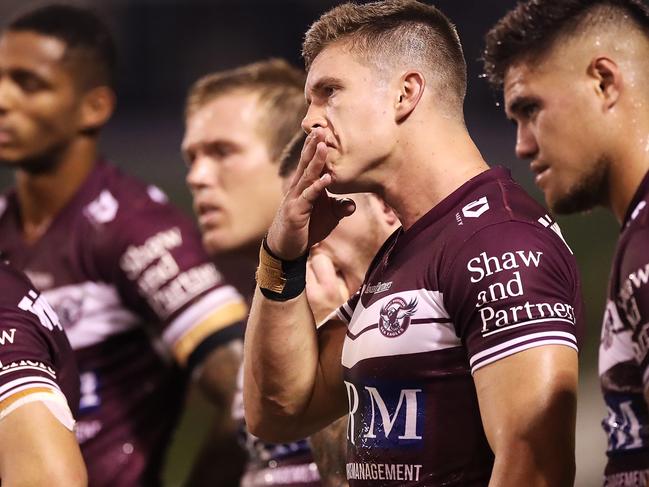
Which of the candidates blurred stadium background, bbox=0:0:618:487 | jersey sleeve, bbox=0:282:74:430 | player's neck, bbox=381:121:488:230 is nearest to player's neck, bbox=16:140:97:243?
jersey sleeve, bbox=0:282:74:430

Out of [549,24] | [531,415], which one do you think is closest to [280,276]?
[531,415]

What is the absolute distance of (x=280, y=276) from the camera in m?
2.83

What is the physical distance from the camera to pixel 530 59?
133 inches

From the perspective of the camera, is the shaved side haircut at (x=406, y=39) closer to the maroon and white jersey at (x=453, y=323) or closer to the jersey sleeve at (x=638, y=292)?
the maroon and white jersey at (x=453, y=323)

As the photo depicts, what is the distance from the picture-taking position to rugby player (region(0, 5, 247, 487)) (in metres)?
4.61

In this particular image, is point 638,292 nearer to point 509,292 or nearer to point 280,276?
point 509,292

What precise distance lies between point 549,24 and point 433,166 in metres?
0.90

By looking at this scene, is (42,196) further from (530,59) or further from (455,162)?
→ (455,162)

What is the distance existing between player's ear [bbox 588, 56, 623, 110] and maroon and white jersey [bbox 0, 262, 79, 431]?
1470 mm

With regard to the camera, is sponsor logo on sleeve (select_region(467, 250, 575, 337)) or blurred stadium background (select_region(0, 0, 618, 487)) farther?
blurred stadium background (select_region(0, 0, 618, 487))

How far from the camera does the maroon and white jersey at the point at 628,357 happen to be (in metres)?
2.81

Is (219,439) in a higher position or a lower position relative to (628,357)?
higher

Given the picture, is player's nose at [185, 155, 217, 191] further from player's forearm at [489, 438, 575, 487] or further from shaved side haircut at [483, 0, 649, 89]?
player's forearm at [489, 438, 575, 487]

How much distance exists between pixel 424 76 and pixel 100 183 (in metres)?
2.46
